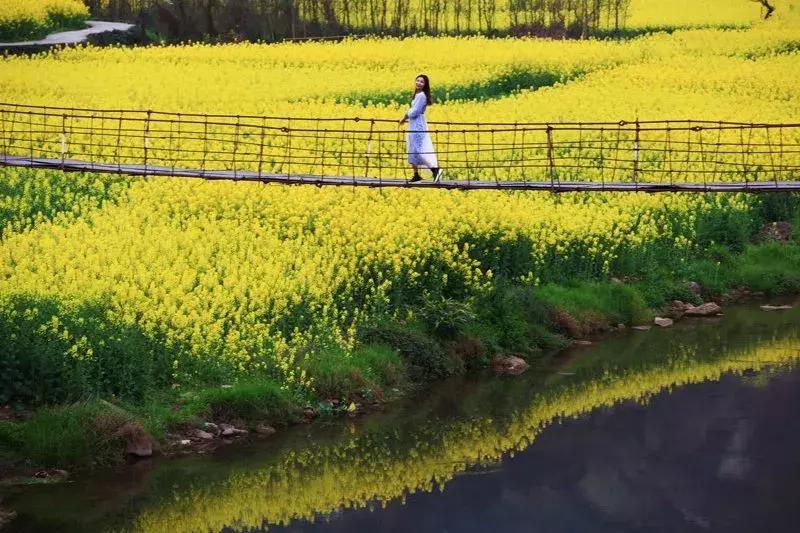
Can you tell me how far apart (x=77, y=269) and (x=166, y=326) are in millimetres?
2029

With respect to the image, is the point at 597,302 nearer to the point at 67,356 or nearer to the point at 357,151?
the point at 357,151

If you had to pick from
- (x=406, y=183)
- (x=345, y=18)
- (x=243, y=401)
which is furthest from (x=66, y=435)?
(x=345, y=18)

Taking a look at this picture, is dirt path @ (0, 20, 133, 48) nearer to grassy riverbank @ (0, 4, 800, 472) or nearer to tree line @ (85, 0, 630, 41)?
tree line @ (85, 0, 630, 41)

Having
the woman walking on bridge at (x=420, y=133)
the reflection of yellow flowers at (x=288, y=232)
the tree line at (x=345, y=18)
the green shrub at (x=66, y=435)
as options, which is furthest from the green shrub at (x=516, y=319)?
the tree line at (x=345, y=18)

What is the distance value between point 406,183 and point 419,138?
1.36 metres

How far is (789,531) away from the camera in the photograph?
20.5m

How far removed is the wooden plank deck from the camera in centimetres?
2458

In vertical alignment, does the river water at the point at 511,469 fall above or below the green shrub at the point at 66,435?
below

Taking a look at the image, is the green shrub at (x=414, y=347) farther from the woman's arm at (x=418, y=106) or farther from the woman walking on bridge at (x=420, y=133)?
the woman's arm at (x=418, y=106)

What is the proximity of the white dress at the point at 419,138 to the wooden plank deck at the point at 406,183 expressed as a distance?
0.45 metres

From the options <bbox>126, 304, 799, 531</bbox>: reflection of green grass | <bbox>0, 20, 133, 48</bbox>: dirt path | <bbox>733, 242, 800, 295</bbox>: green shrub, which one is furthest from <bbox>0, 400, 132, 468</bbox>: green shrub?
<bbox>0, 20, 133, 48</bbox>: dirt path

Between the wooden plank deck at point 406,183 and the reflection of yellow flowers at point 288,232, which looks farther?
the reflection of yellow flowers at point 288,232

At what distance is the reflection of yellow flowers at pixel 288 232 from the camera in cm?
2475

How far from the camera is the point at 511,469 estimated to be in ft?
74.9
